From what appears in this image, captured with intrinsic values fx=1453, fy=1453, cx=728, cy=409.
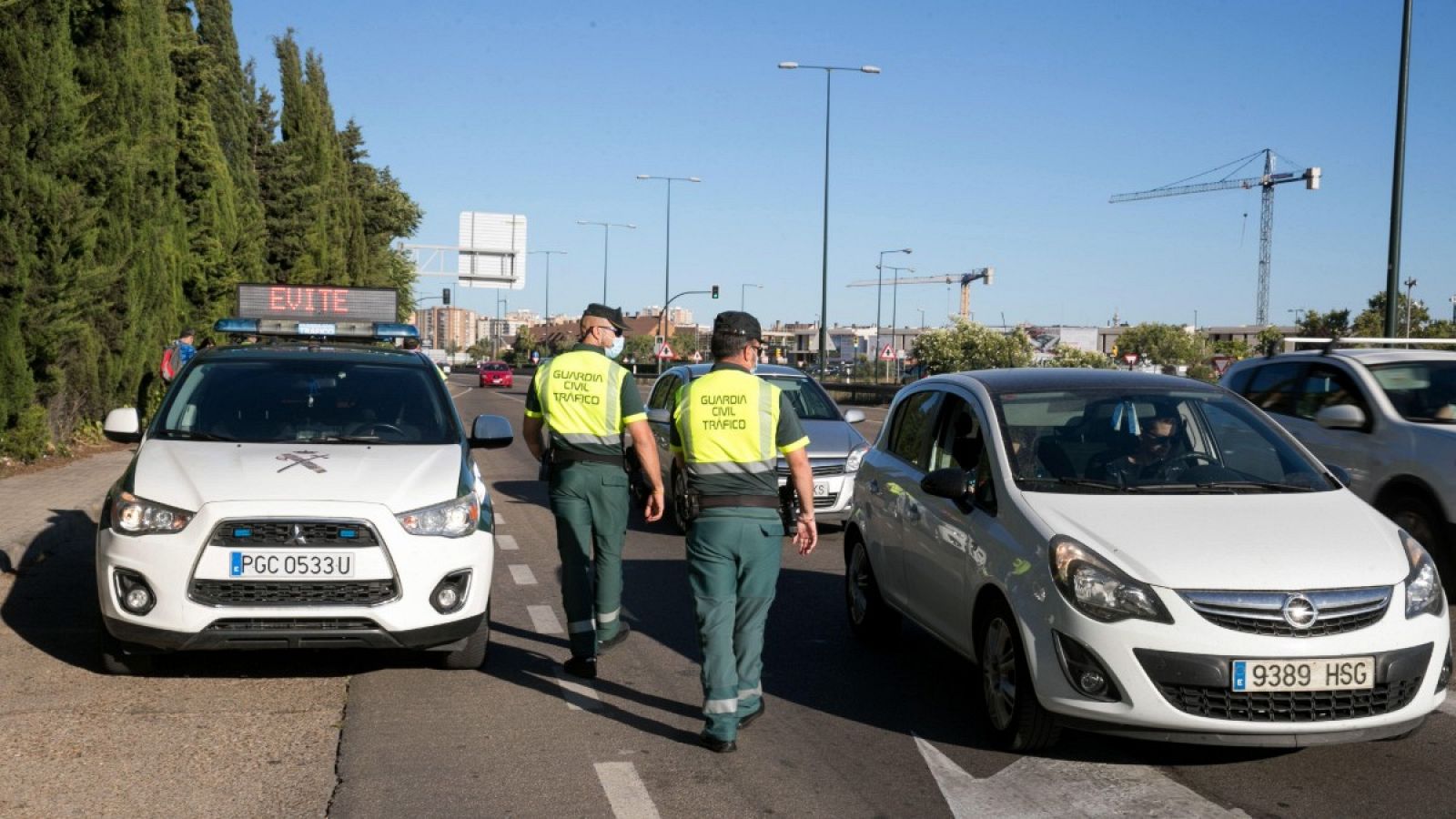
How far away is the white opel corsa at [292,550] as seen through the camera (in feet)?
21.2

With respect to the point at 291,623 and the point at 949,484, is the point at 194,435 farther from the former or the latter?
the point at 949,484

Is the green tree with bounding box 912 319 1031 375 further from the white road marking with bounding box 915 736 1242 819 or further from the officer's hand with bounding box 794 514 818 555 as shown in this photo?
the white road marking with bounding box 915 736 1242 819

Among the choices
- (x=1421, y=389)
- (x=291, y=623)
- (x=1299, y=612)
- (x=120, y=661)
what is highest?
(x=1421, y=389)

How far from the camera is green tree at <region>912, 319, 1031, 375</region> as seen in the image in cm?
7662

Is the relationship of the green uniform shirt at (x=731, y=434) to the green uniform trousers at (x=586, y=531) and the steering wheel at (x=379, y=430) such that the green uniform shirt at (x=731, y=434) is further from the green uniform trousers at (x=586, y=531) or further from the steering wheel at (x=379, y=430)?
the steering wheel at (x=379, y=430)

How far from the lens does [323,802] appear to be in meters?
5.07

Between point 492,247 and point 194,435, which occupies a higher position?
point 492,247

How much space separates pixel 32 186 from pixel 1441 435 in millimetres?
13899

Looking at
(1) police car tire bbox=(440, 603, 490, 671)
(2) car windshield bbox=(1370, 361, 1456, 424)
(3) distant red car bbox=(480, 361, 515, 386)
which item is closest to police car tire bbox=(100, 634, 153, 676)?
(1) police car tire bbox=(440, 603, 490, 671)

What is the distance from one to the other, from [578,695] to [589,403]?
1.39m

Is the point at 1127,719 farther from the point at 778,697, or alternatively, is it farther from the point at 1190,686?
the point at 778,697

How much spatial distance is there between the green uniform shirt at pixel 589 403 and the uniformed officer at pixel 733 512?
104 centimetres

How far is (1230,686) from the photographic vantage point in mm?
5195

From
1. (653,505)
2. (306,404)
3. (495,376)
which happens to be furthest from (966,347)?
(653,505)
